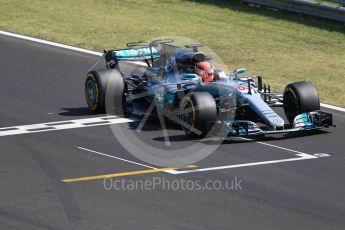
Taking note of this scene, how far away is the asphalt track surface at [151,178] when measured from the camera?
12750 mm

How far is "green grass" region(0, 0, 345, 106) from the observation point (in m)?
23.5

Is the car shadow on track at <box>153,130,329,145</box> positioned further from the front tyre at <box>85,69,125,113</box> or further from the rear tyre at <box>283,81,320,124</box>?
the front tyre at <box>85,69,125,113</box>

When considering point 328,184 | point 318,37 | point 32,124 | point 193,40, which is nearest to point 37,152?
point 32,124

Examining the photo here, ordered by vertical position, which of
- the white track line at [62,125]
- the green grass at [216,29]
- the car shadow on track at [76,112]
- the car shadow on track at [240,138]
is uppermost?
the green grass at [216,29]

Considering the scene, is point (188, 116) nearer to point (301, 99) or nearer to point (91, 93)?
point (301, 99)

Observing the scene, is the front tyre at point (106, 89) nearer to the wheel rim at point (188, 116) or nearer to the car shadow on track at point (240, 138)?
the car shadow on track at point (240, 138)

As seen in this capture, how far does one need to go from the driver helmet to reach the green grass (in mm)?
3708

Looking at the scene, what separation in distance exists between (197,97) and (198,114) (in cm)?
32

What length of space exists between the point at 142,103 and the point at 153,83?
0.51 meters

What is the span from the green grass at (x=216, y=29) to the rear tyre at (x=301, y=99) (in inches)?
142

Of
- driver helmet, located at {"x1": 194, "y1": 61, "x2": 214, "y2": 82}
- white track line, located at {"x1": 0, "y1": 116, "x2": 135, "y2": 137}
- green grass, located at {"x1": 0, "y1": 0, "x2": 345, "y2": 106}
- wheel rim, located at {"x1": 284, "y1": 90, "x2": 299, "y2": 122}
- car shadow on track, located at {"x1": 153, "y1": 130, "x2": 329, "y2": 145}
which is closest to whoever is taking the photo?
car shadow on track, located at {"x1": 153, "y1": 130, "x2": 329, "y2": 145}

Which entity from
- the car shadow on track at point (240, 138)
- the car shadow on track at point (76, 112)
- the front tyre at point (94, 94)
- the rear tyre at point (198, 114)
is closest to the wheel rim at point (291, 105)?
the car shadow on track at point (240, 138)

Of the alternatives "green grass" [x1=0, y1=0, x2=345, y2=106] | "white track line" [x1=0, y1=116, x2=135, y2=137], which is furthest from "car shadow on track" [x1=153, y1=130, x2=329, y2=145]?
"green grass" [x1=0, y1=0, x2=345, y2=106]

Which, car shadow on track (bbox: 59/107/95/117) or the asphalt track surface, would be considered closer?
the asphalt track surface
